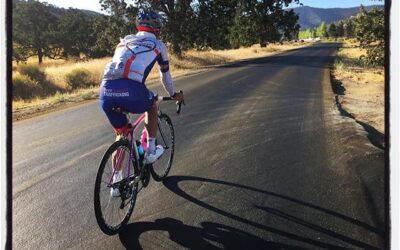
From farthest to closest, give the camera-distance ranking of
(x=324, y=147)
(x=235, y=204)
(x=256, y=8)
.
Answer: (x=256, y=8) → (x=324, y=147) → (x=235, y=204)

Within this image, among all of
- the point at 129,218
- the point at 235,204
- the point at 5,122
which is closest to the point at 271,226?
the point at 235,204

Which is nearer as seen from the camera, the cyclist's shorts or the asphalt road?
the asphalt road

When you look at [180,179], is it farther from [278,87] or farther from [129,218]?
[278,87]

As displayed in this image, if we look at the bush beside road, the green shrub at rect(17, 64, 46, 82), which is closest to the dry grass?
the bush beside road

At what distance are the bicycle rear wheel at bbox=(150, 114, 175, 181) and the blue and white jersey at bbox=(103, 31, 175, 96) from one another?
1584 mm

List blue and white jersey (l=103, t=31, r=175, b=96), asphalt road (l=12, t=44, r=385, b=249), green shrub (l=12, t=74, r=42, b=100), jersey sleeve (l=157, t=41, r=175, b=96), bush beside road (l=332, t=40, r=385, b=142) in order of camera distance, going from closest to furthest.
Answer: green shrub (l=12, t=74, r=42, b=100), asphalt road (l=12, t=44, r=385, b=249), blue and white jersey (l=103, t=31, r=175, b=96), jersey sleeve (l=157, t=41, r=175, b=96), bush beside road (l=332, t=40, r=385, b=142)

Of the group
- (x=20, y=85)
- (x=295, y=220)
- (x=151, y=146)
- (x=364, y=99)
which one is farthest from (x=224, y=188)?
(x=364, y=99)

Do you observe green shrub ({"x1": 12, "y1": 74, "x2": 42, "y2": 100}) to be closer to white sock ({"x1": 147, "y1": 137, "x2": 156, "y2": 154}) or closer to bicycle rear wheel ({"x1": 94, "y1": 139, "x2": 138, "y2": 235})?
bicycle rear wheel ({"x1": 94, "y1": 139, "x2": 138, "y2": 235})

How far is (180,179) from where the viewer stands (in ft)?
18.9

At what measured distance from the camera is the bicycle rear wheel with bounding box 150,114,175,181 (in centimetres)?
576

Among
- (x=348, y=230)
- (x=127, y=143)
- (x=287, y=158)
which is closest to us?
(x=348, y=230)

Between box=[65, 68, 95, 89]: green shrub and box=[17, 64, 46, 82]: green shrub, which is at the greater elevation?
box=[65, 68, 95, 89]: green shrub

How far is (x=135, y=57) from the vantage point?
4.22 metres

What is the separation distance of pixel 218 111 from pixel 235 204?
20.2ft
